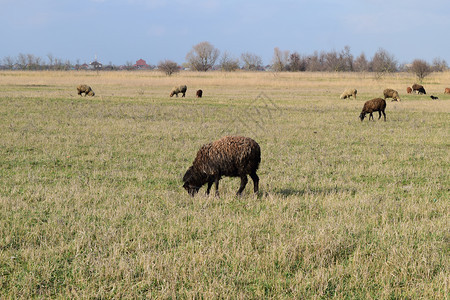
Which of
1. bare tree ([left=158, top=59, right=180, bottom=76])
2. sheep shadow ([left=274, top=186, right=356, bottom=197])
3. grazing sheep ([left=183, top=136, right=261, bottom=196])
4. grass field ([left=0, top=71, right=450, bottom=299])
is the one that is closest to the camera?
grass field ([left=0, top=71, right=450, bottom=299])

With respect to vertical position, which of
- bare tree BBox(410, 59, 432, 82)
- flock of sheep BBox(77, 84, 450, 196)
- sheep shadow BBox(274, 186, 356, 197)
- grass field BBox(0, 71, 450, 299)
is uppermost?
bare tree BBox(410, 59, 432, 82)

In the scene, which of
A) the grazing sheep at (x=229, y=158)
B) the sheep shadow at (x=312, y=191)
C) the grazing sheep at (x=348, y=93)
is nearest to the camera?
the grazing sheep at (x=229, y=158)

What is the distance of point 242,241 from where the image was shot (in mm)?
5895

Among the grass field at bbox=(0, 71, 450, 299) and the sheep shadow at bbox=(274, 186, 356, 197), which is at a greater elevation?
the grass field at bbox=(0, 71, 450, 299)

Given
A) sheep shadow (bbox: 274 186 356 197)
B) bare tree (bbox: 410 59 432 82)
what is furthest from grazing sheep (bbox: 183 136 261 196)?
bare tree (bbox: 410 59 432 82)

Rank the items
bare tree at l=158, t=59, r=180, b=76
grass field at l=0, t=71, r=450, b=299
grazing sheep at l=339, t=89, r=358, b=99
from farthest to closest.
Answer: bare tree at l=158, t=59, r=180, b=76, grazing sheep at l=339, t=89, r=358, b=99, grass field at l=0, t=71, r=450, b=299

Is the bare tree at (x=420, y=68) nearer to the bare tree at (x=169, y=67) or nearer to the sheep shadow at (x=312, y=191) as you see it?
the bare tree at (x=169, y=67)

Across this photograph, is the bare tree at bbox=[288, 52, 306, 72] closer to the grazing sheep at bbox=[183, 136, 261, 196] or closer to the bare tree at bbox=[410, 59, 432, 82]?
the bare tree at bbox=[410, 59, 432, 82]

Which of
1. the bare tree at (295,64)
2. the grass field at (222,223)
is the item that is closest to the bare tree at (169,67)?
the bare tree at (295,64)

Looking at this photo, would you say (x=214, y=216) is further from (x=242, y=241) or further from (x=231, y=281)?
(x=231, y=281)

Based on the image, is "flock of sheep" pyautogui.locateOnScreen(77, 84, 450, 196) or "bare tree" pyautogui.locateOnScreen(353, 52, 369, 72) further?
"bare tree" pyautogui.locateOnScreen(353, 52, 369, 72)

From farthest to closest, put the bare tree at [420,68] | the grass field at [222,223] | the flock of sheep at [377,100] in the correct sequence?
1. the bare tree at [420,68]
2. the flock of sheep at [377,100]
3. the grass field at [222,223]

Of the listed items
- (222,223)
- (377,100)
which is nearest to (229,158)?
(222,223)

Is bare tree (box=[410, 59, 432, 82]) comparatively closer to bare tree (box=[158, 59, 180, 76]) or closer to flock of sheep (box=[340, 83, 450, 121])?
flock of sheep (box=[340, 83, 450, 121])
